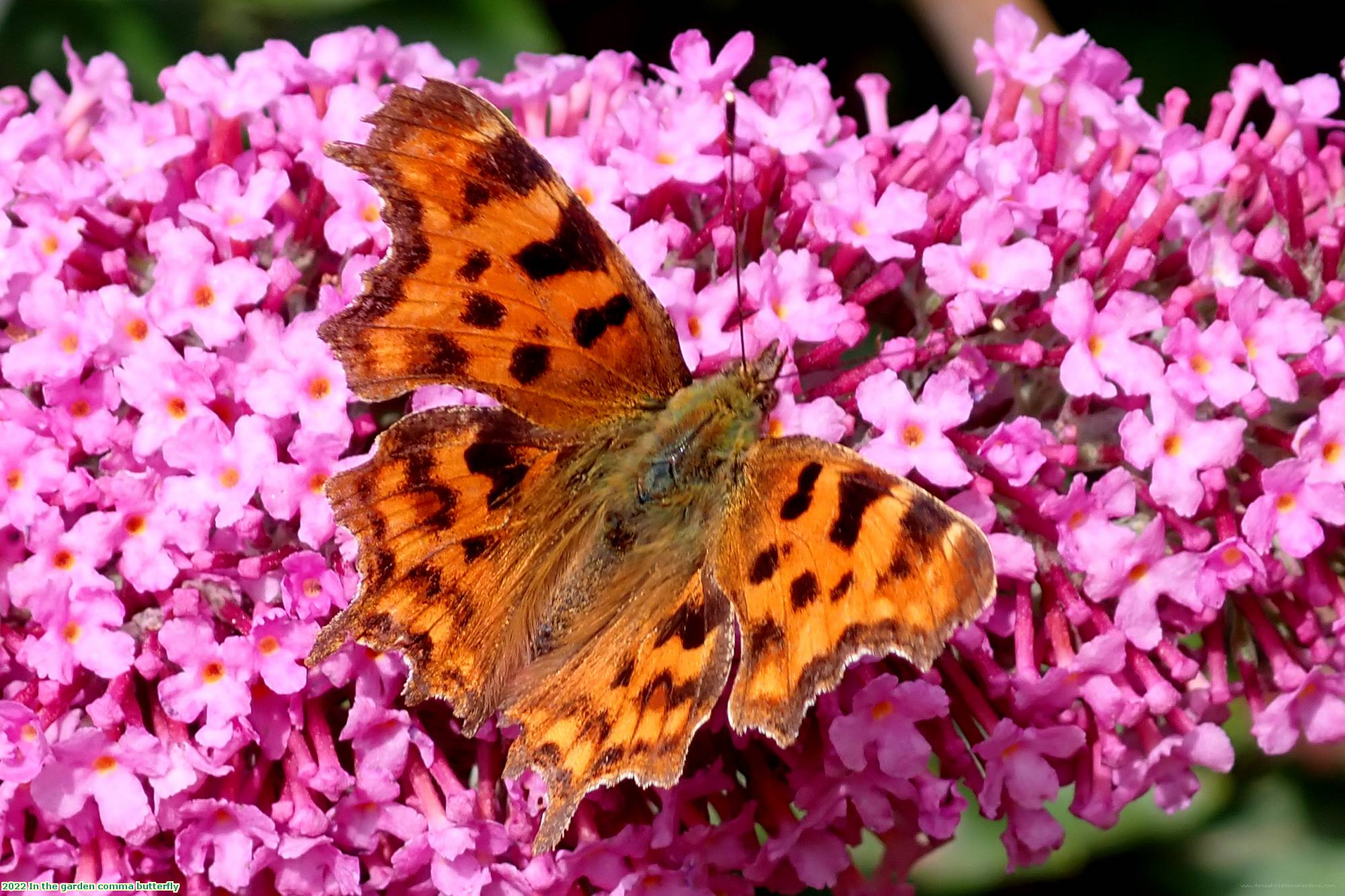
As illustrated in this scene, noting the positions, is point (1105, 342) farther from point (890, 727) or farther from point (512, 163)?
point (512, 163)

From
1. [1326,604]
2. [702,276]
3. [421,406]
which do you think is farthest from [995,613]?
Answer: [421,406]

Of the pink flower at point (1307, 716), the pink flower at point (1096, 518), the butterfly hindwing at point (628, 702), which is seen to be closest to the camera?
the butterfly hindwing at point (628, 702)

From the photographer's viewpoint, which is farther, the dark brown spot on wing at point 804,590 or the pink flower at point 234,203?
the pink flower at point 234,203

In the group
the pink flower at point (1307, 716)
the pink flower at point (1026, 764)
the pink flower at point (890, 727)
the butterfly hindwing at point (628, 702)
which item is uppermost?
the butterfly hindwing at point (628, 702)

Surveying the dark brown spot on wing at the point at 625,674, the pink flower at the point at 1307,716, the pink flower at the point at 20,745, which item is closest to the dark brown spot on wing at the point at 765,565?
the dark brown spot on wing at the point at 625,674

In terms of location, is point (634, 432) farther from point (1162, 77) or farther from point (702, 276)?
point (1162, 77)

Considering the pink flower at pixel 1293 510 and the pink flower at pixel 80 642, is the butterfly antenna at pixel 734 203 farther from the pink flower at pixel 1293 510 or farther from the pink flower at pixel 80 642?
the pink flower at pixel 80 642

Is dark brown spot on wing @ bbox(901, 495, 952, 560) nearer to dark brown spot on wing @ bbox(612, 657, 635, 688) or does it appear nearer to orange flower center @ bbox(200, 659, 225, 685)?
dark brown spot on wing @ bbox(612, 657, 635, 688)
